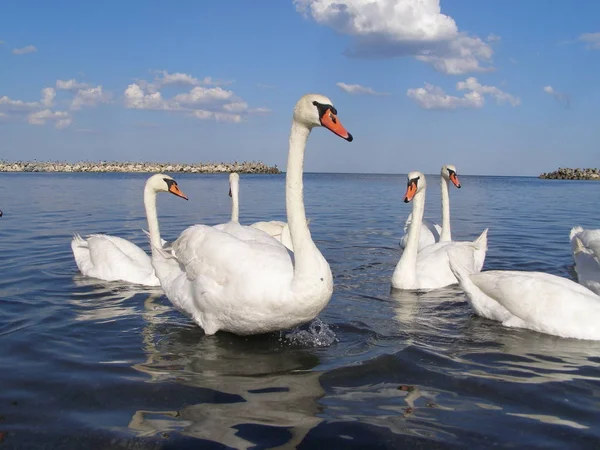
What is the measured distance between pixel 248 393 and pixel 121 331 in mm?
2312

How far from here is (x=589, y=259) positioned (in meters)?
8.50

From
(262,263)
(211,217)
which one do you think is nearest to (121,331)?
(262,263)

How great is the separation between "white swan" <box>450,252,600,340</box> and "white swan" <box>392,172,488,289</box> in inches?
65.8

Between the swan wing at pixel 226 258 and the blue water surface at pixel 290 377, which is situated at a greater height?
the swan wing at pixel 226 258

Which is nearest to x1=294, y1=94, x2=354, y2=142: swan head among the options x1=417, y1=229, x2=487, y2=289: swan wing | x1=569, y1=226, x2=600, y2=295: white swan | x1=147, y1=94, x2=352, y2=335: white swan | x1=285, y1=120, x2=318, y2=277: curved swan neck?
x1=147, y1=94, x2=352, y2=335: white swan

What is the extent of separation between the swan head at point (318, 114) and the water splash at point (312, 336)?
208 centimetres

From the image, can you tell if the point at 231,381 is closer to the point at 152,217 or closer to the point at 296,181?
the point at 296,181

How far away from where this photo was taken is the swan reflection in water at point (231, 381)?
4074 mm

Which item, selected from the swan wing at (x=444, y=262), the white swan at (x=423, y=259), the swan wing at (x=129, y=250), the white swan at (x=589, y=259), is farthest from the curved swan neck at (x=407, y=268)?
the swan wing at (x=129, y=250)

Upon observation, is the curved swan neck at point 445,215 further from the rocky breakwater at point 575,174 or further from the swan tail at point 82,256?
the rocky breakwater at point 575,174

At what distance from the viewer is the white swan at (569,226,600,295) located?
7949 mm

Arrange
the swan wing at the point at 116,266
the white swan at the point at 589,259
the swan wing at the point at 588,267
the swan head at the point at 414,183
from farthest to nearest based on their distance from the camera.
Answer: the swan head at the point at 414,183 → the swan wing at the point at 116,266 → the swan wing at the point at 588,267 → the white swan at the point at 589,259

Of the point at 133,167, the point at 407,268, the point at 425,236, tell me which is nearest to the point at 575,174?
the point at 133,167

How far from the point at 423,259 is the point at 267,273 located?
464 cm
